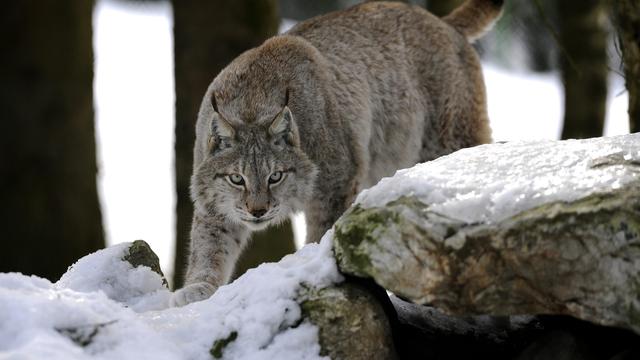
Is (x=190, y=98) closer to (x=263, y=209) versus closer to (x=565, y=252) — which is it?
(x=263, y=209)

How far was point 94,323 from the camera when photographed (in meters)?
3.79

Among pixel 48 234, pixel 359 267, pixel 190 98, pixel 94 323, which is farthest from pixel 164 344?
pixel 48 234

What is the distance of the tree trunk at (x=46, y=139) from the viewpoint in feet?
30.8

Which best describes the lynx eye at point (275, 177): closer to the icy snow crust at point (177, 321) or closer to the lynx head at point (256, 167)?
the lynx head at point (256, 167)

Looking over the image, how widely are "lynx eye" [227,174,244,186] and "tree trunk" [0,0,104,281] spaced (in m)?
3.95

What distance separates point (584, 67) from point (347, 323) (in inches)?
258

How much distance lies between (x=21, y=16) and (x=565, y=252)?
23.4ft

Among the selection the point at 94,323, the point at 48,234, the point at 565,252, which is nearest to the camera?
the point at 565,252

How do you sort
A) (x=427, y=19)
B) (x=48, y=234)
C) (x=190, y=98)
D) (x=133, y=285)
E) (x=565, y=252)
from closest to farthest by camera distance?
1. (x=565, y=252)
2. (x=133, y=285)
3. (x=427, y=19)
4. (x=190, y=98)
5. (x=48, y=234)

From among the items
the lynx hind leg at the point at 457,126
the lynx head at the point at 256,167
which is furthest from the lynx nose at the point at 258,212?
the lynx hind leg at the point at 457,126

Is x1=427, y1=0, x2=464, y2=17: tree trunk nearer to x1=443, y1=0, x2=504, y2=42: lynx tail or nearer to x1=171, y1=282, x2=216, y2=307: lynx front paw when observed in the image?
x1=443, y1=0, x2=504, y2=42: lynx tail

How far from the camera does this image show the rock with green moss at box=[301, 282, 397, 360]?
3.85 m

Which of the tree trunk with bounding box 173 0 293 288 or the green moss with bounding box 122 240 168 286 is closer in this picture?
the green moss with bounding box 122 240 168 286

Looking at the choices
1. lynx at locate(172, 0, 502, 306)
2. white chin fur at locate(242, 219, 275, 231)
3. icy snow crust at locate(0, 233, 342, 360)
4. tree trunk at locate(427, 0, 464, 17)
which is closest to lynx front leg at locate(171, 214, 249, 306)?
lynx at locate(172, 0, 502, 306)
